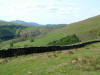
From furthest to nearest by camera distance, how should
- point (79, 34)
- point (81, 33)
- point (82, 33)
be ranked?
point (81, 33), point (82, 33), point (79, 34)

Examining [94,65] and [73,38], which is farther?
[73,38]

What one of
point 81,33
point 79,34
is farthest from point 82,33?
point 79,34

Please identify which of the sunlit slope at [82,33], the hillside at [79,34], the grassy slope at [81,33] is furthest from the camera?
the grassy slope at [81,33]

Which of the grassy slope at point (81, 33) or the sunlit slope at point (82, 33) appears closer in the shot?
the sunlit slope at point (82, 33)

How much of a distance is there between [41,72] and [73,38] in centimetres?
10197

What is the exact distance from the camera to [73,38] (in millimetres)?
111125

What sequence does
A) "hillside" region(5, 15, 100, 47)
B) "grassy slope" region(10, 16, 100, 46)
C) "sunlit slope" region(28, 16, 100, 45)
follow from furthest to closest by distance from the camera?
1. "grassy slope" region(10, 16, 100, 46)
2. "sunlit slope" region(28, 16, 100, 45)
3. "hillside" region(5, 15, 100, 47)

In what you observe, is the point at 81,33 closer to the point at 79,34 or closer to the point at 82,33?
the point at 82,33

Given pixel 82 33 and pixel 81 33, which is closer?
pixel 82 33

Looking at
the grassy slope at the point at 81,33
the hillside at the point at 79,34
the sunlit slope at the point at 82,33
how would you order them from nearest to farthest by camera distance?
the hillside at the point at 79,34 → the sunlit slope at the point at 82,33 → the grassy slope at the point at 81,33

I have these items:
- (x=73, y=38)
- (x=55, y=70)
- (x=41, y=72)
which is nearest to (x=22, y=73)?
(x=41, y=72)

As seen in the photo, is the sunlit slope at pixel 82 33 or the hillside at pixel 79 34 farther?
the sunlit slope at pixel 82 33

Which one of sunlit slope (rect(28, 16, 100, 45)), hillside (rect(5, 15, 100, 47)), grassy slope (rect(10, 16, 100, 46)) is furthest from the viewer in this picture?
grassy slope (rect(10, 16, 100, 46))

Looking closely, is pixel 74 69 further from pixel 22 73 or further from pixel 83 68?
pixel 22 73
